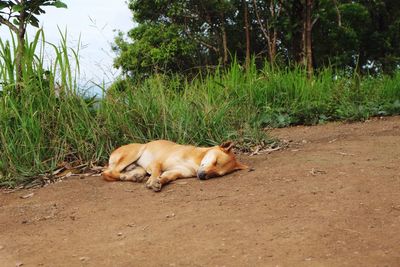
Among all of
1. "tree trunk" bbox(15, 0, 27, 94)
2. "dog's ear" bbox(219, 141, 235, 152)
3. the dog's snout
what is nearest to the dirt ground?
the dog's snout

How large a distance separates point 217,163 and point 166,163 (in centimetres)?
49

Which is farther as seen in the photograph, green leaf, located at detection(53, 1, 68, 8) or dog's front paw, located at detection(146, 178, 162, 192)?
green leaf, located at detection(53, 1, 68, 8)

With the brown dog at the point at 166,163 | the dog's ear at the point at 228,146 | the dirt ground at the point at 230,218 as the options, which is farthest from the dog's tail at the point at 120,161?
the dog's ear at the point at 228,146

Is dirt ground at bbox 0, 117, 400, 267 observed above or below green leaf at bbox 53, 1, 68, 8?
below

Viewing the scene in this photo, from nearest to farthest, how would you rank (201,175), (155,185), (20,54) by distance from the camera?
(155,185), (201,175), (20,54)

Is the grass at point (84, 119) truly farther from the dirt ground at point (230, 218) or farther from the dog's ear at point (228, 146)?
the dog's ear at point (228, 146)

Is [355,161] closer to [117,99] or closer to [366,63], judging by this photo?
[117,99]

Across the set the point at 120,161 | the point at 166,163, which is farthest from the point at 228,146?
the point at 120,161

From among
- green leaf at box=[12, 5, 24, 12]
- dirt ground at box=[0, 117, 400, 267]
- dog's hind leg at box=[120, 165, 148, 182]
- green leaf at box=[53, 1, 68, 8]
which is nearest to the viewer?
dirt ground at box=[0, 117, 400, 267]

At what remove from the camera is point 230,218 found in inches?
155

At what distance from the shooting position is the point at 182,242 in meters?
3.60

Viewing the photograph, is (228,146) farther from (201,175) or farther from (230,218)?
(230,218)

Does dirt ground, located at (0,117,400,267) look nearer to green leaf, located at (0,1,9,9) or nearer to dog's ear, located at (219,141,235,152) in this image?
dog's ear, located at (219,141,235,152)

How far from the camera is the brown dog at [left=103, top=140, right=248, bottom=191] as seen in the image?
199 inches
